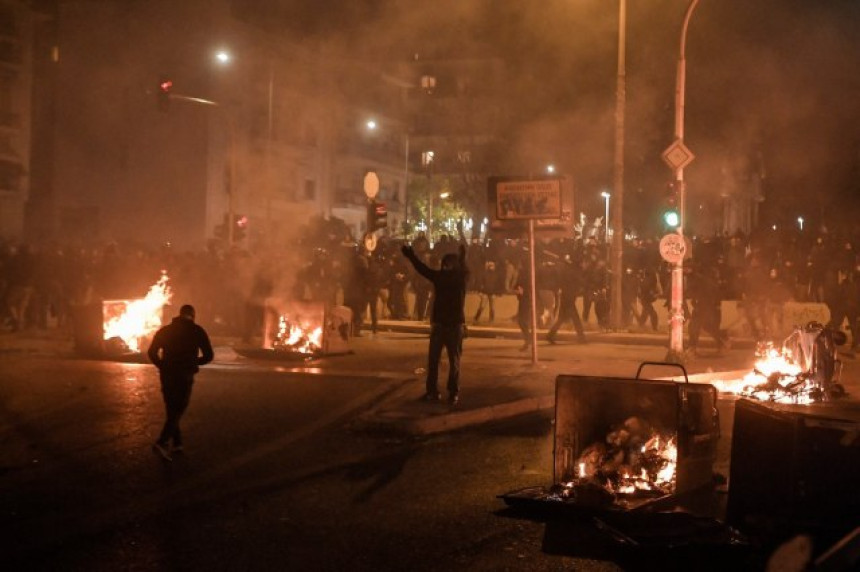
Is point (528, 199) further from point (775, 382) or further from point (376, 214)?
point (376, 214)

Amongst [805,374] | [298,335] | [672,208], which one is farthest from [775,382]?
[298,335]

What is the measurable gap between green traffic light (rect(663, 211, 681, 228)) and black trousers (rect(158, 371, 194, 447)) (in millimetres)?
8239

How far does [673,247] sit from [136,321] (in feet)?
25.4

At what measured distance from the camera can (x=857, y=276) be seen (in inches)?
590

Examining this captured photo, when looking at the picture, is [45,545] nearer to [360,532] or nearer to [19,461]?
[360,532]

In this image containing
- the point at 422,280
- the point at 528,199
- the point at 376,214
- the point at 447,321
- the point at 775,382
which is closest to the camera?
the point at 447,321

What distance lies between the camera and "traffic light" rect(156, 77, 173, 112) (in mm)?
19331

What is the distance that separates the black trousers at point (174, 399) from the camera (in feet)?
23.7

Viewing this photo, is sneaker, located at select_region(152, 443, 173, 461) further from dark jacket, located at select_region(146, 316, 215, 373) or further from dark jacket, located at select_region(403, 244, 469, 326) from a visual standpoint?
dark jacket, located at select_region(403, 244, 469, 326)

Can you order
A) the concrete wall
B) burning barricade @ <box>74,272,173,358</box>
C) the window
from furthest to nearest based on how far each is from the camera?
1. the window
2. the concrete wall
3. burning barricade @ <box>74,272,173,358</box>

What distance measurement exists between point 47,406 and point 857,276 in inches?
470

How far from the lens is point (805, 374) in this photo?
9.95 meters

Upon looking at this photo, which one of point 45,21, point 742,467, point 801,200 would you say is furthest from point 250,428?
point 45,21

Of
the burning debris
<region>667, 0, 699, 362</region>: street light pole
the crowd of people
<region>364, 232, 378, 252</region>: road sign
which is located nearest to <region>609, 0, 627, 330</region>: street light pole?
the crowd of people
